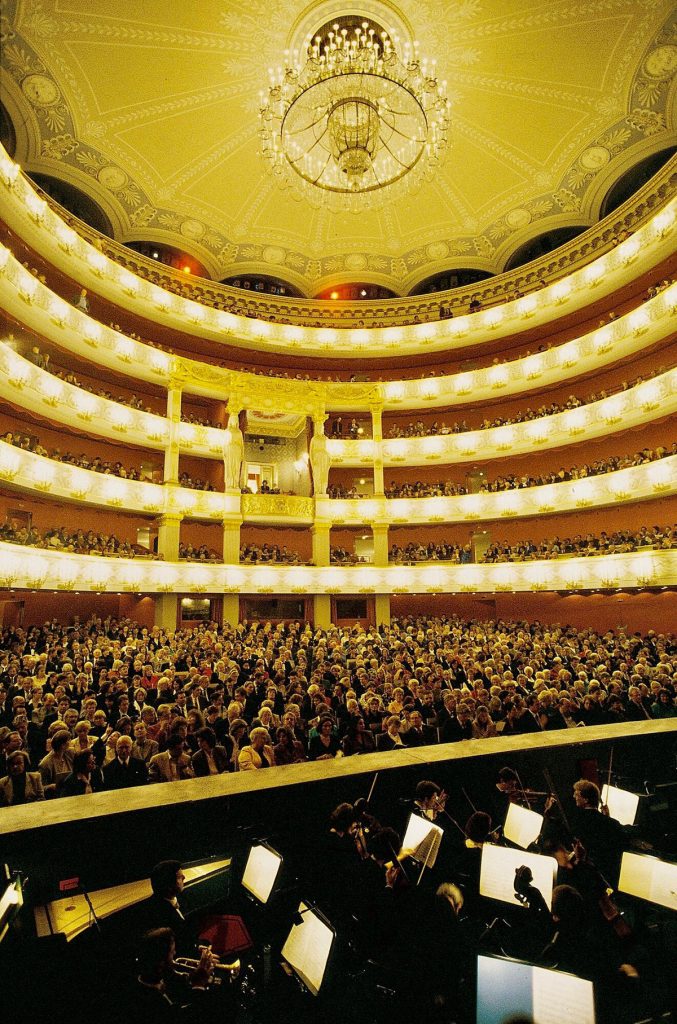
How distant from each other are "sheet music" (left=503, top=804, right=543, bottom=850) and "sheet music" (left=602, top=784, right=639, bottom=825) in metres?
0.95

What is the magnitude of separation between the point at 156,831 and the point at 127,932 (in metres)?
0.41

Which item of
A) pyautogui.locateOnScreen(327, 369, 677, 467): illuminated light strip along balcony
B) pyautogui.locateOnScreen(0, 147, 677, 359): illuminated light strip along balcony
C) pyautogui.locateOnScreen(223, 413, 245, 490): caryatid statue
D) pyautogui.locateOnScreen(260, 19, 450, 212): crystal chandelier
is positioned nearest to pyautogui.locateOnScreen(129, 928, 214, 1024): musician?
pyautogui.locateOnScreen(260, 19, 450, 212): crystal chandelier

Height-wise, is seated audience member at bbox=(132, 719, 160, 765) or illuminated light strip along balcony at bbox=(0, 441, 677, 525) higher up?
illuminated light strip along balcony at bbox=(0, 441, 677, 525)

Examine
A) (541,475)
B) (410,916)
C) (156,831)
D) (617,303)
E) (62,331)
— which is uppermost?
(617,303)

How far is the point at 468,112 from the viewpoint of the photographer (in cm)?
2155

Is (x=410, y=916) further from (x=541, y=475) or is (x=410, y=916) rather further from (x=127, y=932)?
(x=541, y=475)

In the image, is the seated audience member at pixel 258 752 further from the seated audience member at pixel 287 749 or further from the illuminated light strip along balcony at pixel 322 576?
the illuminated light strip along balcony at pixel 322 576

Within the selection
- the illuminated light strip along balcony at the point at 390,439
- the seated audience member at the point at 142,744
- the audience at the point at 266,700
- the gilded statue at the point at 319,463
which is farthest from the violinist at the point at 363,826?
the gilded statue at the point at 319,463

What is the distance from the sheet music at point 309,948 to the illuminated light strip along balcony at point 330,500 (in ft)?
55.9

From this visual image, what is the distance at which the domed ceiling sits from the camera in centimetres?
1798

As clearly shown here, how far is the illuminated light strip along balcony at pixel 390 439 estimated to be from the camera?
1820 cm

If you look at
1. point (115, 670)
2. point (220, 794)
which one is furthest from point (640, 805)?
point (115, 670)

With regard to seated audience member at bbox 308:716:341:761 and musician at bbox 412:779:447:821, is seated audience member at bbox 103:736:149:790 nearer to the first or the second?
seated audience member at bbox 308:716:341:761

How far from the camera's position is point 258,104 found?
21.4 meters
